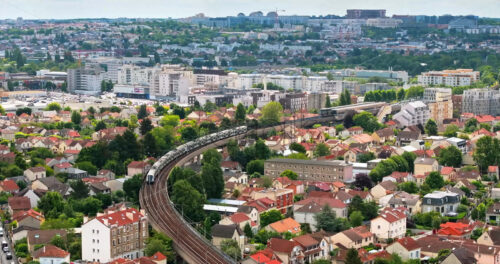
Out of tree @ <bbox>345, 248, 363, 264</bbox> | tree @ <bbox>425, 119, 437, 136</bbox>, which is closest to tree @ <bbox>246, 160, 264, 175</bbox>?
tree @ <bbox>345, 248, 363, 264</bbox>

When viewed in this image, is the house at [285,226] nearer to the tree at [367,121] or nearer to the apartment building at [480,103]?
the tree at [367,121]

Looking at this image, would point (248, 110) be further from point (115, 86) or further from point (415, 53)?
point (415, 53)

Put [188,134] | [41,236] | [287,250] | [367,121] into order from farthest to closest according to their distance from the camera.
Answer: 1. [367,121]
2. [188,134]
3. [41,236]
4. [287,250]

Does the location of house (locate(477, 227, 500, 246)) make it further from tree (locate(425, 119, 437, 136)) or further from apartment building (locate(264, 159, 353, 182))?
tree (locate(425, 119, 437, 136))

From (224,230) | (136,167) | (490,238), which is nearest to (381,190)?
(490,238)

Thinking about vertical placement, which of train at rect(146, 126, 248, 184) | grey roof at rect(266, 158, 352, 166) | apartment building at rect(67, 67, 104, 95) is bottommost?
apartment building at rect(67, 67, 104, 95)

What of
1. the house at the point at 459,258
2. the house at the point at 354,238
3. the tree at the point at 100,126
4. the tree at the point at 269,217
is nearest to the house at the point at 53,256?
the tree at the point at 269,217

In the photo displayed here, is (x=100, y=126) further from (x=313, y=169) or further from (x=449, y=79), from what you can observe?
(x=449, y=79)
